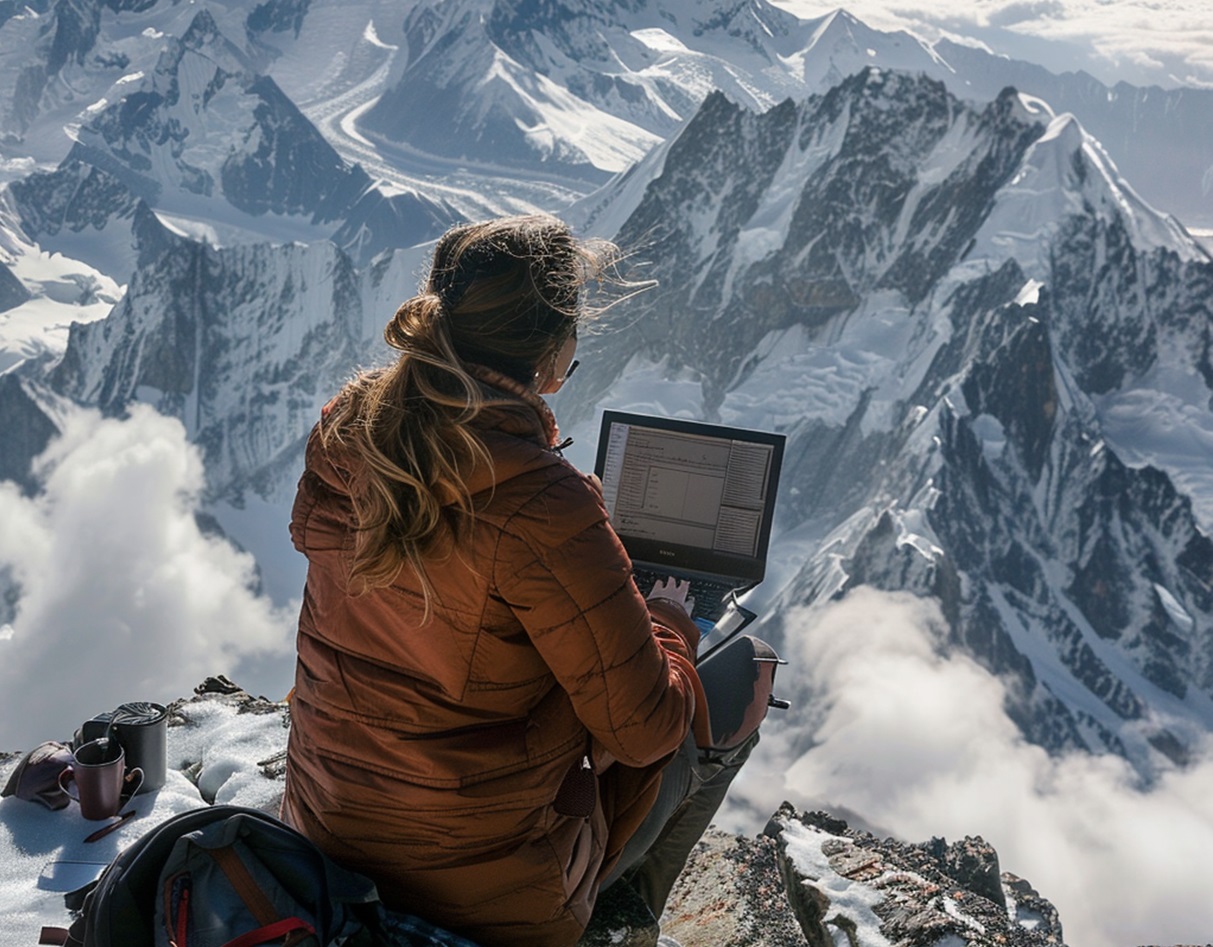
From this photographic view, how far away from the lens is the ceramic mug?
4.84 meters

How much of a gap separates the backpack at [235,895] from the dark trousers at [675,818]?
3.24ft

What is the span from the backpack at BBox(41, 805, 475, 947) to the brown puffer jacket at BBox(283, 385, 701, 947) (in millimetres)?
121

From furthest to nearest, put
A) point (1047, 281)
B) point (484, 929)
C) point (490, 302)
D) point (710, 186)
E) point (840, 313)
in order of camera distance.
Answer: point (710, 186), point (840, 313), point (1047, 281), point (484, 929), point (490, 302)

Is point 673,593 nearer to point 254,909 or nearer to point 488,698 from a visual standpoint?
point 488,698

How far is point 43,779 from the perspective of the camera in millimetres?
4980

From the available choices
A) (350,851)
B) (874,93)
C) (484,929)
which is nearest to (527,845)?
(484,929)

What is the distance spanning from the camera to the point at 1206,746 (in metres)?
126

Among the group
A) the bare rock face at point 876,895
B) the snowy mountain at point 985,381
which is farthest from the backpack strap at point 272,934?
the snowy mountain at point 985,381

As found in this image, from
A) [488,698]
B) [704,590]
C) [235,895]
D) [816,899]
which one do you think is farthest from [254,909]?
[816,899]

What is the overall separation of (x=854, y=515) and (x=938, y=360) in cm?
2172

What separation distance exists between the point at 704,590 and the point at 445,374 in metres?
1.87

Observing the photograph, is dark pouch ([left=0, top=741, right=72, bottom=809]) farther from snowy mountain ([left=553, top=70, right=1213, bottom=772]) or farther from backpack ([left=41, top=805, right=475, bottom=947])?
snowy mountain ([left=553, top=70, right=1213, bottom=772])

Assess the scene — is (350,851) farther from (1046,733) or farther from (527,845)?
(1046,733)

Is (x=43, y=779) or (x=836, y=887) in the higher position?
(x=43, y=779)
